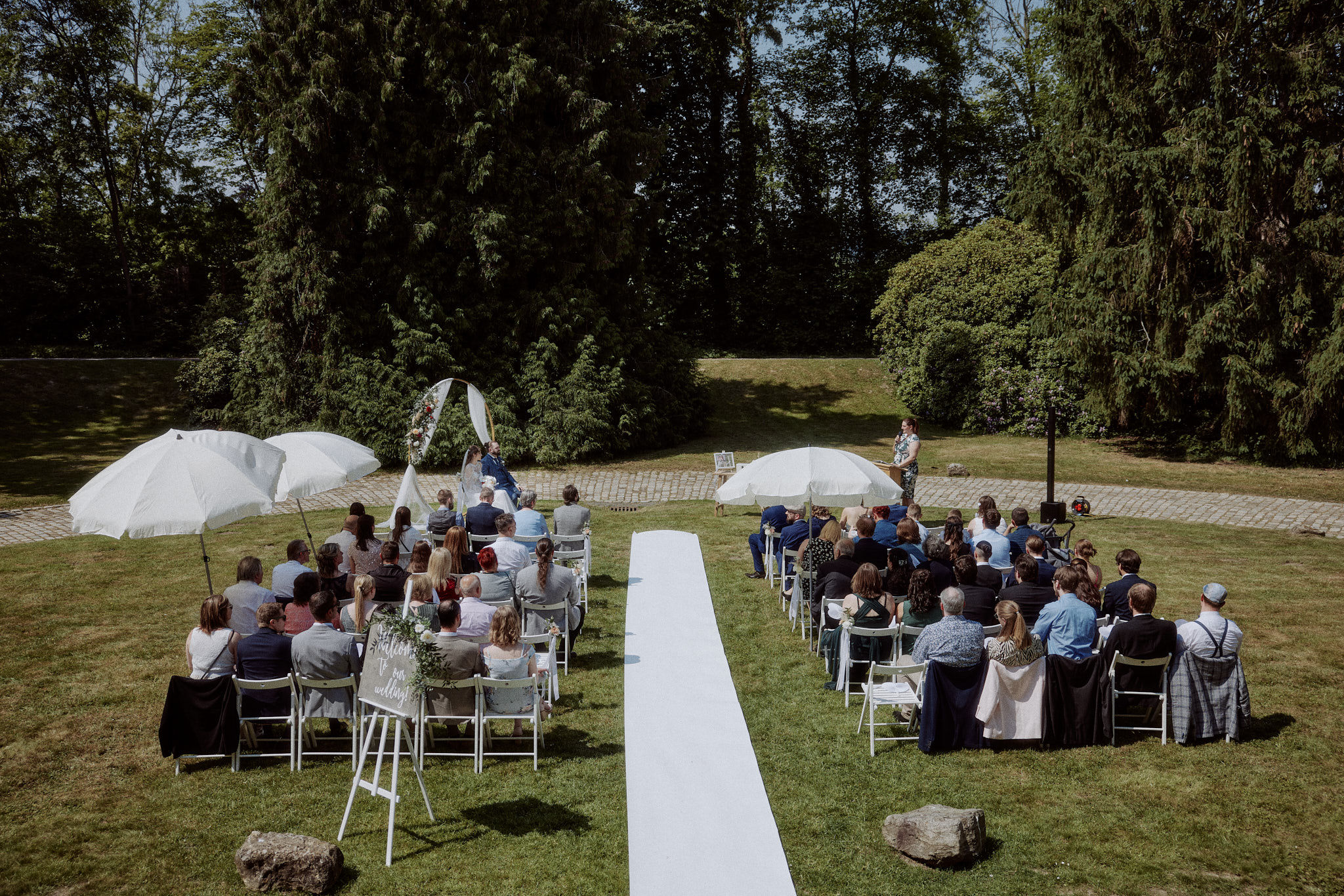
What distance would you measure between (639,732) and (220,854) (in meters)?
3.51

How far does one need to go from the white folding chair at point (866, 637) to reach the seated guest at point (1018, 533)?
8.36 ft

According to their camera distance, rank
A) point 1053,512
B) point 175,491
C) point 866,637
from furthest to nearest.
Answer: point 1053,512
point 866,637
point 175,491

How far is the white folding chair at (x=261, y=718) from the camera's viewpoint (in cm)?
718

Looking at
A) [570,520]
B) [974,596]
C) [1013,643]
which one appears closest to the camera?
[1013,643]

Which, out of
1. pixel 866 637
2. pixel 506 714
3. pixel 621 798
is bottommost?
pixel 621 798

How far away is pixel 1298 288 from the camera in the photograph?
66.7 feet

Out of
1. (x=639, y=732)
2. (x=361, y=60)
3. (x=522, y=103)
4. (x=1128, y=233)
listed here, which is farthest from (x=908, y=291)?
(x=639, y=732)

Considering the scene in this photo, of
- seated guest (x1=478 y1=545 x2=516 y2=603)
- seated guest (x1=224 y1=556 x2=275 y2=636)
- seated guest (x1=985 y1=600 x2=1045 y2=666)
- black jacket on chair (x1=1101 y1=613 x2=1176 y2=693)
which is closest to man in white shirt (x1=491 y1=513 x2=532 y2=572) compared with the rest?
seated guest (x1=478 y1=545 x2=516 y2=603)

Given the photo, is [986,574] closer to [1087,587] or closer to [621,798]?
[1087,587]

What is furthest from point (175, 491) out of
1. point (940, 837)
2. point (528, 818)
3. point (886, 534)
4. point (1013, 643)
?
point (886, 534)

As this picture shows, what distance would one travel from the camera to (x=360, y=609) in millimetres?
8711

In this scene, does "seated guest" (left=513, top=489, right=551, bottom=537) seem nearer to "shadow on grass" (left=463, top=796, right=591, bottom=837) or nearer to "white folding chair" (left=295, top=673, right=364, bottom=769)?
"white folding chair" (left=295, top=673, right=364, bottom=769)

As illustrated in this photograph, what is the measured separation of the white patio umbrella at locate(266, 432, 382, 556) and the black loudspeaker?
11.9 m

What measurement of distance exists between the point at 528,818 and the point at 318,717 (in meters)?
2.31
